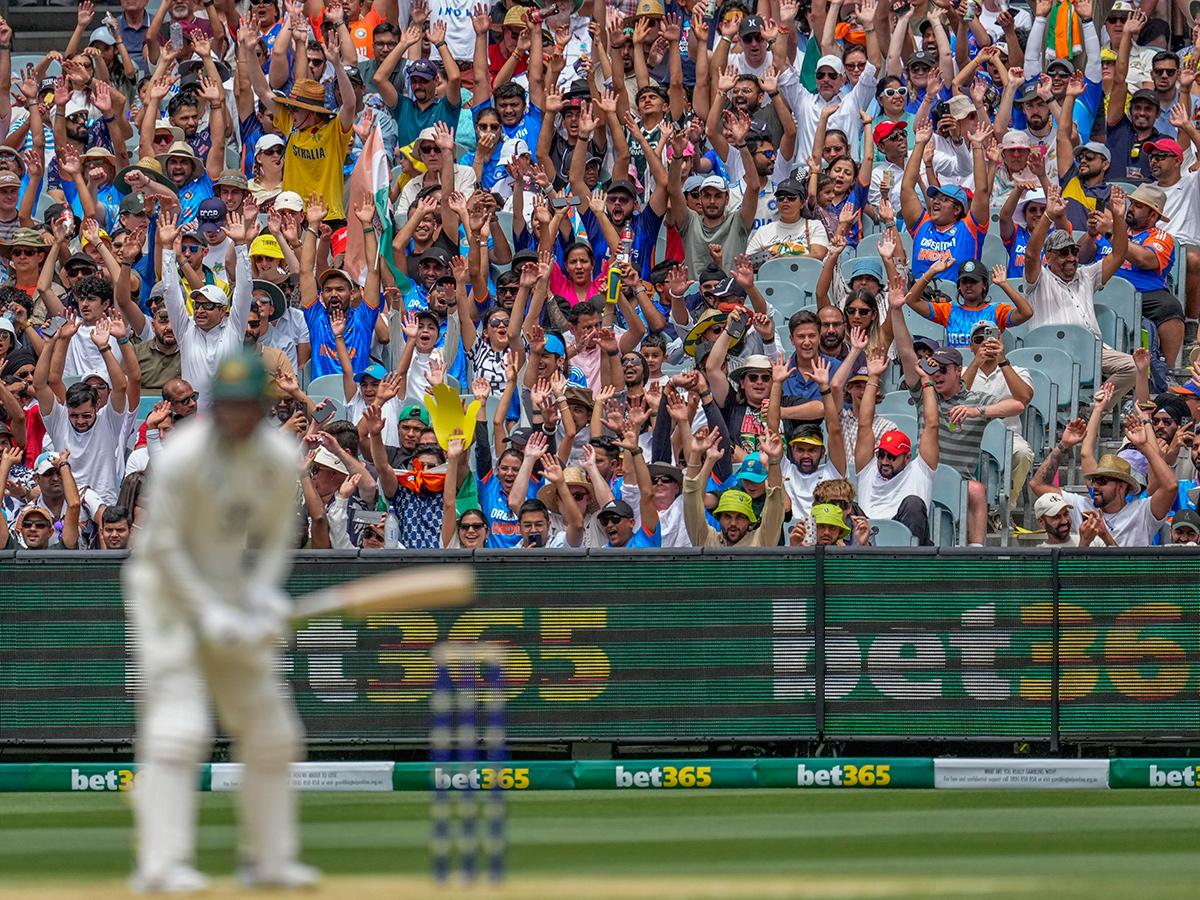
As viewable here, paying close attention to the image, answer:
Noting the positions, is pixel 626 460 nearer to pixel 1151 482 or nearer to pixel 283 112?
pixel 1151 482

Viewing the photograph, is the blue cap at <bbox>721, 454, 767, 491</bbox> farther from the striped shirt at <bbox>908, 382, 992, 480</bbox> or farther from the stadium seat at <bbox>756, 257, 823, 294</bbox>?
the stadium seat at <bbox>756, 257, 823, 294</bbox>

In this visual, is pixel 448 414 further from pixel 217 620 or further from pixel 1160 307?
pixel 217 620

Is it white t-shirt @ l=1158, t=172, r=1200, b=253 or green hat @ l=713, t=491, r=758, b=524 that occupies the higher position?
white t-shirt @ l=1158, t=172, r=1200, b=253

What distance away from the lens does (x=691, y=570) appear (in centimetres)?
1308

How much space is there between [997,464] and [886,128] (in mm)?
4497

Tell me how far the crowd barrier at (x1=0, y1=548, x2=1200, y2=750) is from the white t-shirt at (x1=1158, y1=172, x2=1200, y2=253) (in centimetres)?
620

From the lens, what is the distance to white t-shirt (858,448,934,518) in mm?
14438

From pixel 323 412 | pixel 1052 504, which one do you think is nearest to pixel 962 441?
pixel 1052 504

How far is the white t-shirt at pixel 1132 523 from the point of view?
14484 mm

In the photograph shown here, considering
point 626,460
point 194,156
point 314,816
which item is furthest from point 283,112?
point 314,816

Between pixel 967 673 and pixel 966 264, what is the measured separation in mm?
5060

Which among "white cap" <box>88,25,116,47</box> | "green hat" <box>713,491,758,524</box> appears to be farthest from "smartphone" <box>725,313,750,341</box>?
"white cap" <box>88,25,116,47</box>

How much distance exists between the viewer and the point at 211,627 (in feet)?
21.6

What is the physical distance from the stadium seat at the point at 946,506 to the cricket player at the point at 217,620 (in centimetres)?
868
